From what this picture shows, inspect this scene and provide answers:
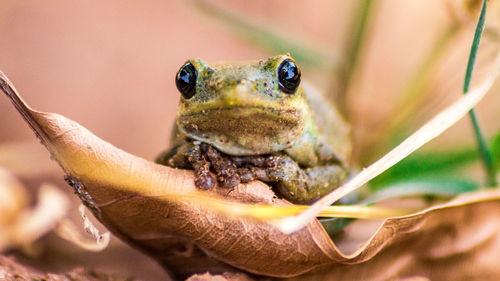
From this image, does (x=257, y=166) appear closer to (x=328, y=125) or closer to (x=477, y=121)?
(x=328, y=125)

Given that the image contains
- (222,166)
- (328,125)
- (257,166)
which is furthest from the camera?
(328,125)

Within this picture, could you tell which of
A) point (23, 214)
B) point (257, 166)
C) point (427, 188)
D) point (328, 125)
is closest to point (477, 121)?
point (427, 188)

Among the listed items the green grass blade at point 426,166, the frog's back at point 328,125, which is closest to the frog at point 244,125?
the frog's back at point 328,125

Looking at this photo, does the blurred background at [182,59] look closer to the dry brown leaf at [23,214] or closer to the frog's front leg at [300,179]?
the dry brown leaf at [23,214]

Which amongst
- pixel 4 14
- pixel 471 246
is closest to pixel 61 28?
pixel 4 14

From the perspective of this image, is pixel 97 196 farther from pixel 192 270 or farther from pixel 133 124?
pixel 133 124

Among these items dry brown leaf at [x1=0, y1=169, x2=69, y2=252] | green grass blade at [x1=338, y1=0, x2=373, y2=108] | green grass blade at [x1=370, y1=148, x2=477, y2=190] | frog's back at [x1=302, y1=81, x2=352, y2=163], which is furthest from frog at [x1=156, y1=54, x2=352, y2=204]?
green grass blade at [x1=338, y1=0, x2=373, y2=108]

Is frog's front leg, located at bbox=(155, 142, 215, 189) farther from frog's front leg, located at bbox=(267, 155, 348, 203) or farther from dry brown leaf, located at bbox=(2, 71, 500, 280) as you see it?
frog's front leg, located at bbox=(267, 155, 348, 203)
